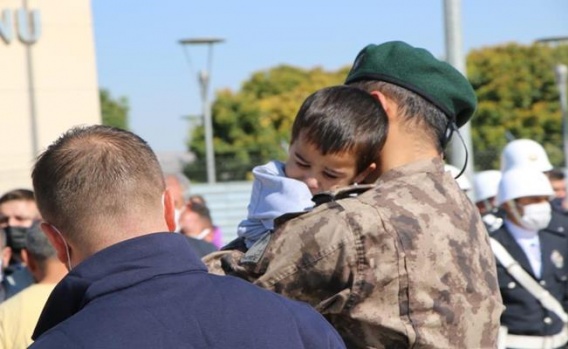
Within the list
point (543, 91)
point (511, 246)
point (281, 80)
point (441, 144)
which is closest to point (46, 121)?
point (511, 246)

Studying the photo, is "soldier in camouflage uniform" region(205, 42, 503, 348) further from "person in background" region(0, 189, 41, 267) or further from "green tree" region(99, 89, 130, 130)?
"green tree" region(99, 89, 130, 130)

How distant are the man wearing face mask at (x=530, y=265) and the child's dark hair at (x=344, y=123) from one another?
4.57 m

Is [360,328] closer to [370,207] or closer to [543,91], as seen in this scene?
[370,207]

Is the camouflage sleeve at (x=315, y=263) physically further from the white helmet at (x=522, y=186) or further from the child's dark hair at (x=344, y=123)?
the white helmet at (x=522, y=186)

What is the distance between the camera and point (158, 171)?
2.20 meters

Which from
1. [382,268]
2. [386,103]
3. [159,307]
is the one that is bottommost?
[382,268]

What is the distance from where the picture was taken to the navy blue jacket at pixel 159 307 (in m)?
1.92

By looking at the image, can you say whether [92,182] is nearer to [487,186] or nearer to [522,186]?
[522,186]

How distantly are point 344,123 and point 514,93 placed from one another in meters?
43.6

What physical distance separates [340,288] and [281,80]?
53266 millimetres

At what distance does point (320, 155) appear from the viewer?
2.76m

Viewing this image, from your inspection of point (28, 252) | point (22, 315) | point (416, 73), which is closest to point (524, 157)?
point (28, 252)

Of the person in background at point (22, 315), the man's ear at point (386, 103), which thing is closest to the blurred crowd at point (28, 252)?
the person in background at point (22, 315)

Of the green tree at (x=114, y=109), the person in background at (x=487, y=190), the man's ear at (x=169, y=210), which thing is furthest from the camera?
the green tree at (x=114, y=109)
